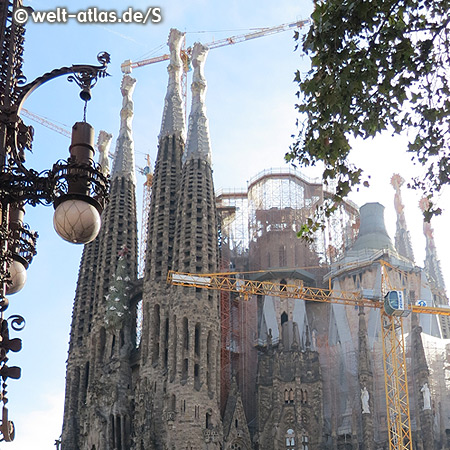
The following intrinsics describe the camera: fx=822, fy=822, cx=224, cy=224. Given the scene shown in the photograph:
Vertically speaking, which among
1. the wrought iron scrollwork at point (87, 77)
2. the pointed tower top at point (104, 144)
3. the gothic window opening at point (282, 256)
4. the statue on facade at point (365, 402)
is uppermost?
the pointed tower top at point (104, 144)

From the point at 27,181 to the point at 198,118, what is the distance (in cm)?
4935

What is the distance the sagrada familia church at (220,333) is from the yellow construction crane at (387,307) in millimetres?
616

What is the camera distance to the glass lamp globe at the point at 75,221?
7.28m

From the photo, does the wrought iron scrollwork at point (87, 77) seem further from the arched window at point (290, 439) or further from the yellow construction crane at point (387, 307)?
the arched window at point (290, 439)

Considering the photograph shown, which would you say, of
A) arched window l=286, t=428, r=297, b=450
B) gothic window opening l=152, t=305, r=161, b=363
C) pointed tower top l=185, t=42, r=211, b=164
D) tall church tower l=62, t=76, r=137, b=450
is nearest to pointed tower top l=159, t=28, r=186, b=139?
pointed tower top l=185, t=42, r=211, b=164

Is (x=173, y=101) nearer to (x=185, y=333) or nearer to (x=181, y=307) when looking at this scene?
(x=181, y=307)

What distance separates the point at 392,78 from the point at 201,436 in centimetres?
3830

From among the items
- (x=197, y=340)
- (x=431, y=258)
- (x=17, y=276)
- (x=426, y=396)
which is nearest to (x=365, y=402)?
(x=426, y=396)

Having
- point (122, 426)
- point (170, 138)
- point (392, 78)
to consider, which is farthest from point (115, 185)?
point (392, 78)

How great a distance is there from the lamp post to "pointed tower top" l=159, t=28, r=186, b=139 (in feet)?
166

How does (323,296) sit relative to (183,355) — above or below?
above

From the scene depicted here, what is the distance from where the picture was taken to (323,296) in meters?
58.1

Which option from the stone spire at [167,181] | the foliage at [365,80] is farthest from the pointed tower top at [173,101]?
the foliage at [365,80]

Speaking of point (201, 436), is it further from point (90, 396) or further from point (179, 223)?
point (179, 223)
